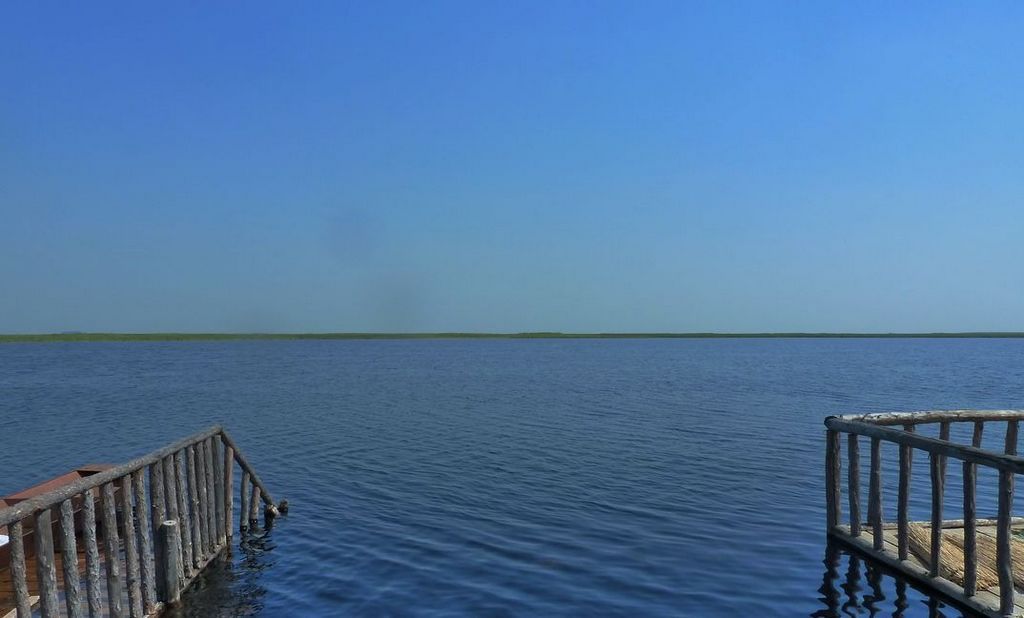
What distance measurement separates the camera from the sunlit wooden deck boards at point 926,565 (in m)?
9.73

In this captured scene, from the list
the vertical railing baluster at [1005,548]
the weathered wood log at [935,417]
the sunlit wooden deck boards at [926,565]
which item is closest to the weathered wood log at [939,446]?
the vertical railing baluster at [1005,548]

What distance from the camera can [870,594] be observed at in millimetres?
11789

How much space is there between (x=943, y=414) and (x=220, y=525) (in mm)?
13760

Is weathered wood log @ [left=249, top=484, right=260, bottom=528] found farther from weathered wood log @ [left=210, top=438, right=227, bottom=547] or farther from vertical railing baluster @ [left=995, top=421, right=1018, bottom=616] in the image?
vertical railing baluster @ [left=995, top=421, right=1018, bottom=616]

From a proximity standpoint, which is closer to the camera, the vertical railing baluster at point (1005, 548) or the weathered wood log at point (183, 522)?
the vertical railing baluster at point (1005, 548)

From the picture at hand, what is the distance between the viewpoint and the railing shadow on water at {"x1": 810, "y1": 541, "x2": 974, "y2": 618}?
11.0 m

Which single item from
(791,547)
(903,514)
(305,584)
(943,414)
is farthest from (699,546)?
(305,584)

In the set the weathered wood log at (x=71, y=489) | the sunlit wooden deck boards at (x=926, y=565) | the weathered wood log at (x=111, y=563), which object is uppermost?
the weathered wood log at (x=71, y=489)

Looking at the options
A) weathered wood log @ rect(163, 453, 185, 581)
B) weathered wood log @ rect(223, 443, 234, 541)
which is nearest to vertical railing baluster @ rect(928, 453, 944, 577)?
weathered wood log @ rect(163, 453, 185, 581)

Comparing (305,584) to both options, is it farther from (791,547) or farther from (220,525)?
(791,547)

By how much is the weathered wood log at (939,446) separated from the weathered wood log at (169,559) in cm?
1103

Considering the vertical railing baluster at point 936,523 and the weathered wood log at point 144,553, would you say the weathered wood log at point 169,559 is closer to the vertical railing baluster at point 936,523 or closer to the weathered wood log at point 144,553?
the weathered wood log at point 144,553

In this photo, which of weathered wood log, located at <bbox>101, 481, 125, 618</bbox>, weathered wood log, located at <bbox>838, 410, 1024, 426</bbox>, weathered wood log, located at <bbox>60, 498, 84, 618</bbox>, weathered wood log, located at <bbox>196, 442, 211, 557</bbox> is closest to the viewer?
weathered wood log, located at <bbox>60, 498, 84, 618</bbox>

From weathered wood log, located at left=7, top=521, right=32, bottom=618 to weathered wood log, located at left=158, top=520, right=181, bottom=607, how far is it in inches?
134
